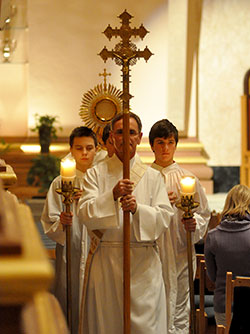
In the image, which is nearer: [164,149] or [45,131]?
[164,149]

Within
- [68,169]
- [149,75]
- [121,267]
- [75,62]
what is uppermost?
[75,62]

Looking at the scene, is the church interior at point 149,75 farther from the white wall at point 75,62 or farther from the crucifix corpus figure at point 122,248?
the crucifix corpus figure at point 122,248

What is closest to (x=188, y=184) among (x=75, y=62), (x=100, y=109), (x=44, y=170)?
(x=100, y=109)

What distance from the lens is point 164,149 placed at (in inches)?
205

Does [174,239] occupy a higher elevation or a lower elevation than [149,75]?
lower

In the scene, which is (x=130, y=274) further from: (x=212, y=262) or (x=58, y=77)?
(x=58, y=77)

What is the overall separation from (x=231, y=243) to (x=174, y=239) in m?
0.56

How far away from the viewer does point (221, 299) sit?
480 cm

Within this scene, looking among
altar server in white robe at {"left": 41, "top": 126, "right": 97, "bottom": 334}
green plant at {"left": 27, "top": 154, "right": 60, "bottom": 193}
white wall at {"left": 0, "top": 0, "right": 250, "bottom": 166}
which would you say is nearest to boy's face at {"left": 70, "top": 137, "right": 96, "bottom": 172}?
altar server in white robe at {"left": 41, "top": 126, "right": 97, "bottom": 334}

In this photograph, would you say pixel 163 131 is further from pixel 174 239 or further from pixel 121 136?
pixel 121 136

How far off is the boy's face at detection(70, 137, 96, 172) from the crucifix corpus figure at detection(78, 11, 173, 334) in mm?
1034

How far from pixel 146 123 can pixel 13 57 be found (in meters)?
2.93

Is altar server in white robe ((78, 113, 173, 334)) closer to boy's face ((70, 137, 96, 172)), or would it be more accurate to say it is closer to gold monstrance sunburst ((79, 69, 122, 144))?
boy's face ((70, 137, 96, 172))

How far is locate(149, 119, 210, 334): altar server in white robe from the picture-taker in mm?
4996
